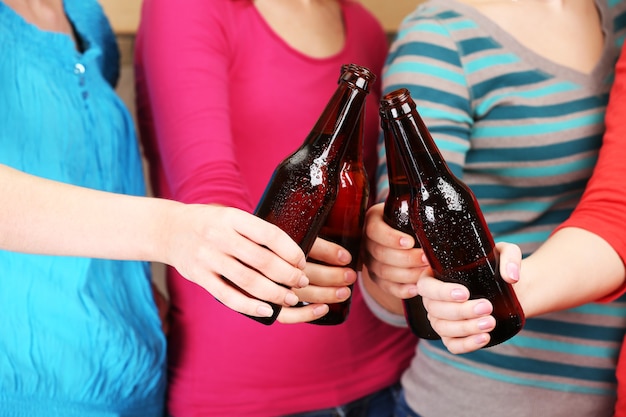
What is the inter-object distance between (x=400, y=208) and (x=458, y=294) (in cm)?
11

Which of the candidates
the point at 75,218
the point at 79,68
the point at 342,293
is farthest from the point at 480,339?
the point at 79,68

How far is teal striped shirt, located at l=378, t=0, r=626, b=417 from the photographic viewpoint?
847 mm

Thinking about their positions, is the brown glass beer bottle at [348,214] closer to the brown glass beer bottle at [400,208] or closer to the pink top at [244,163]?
the brown glass beer bottle at [400,208]

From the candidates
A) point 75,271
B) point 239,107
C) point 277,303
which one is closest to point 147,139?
point 239,107

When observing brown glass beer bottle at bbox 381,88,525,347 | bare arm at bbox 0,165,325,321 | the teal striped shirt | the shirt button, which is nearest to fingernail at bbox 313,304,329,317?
bare arm at bbox 0,165,325,321

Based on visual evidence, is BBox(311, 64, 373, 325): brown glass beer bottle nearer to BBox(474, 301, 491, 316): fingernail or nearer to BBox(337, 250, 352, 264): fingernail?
BBox(337, 250, 352, 264): fingernail

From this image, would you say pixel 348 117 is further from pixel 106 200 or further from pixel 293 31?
pixel 293 31

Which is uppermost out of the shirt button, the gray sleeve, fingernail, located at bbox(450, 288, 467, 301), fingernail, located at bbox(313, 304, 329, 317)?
the shirt button

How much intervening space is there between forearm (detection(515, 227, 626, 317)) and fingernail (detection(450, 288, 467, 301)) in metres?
0.13

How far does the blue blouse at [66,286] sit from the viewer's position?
747 millimetres

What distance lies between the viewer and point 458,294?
1.91 feet

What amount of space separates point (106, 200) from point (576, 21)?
693mm

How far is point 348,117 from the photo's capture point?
0.61 m

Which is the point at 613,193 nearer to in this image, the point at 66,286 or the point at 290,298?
the point at 290,298
